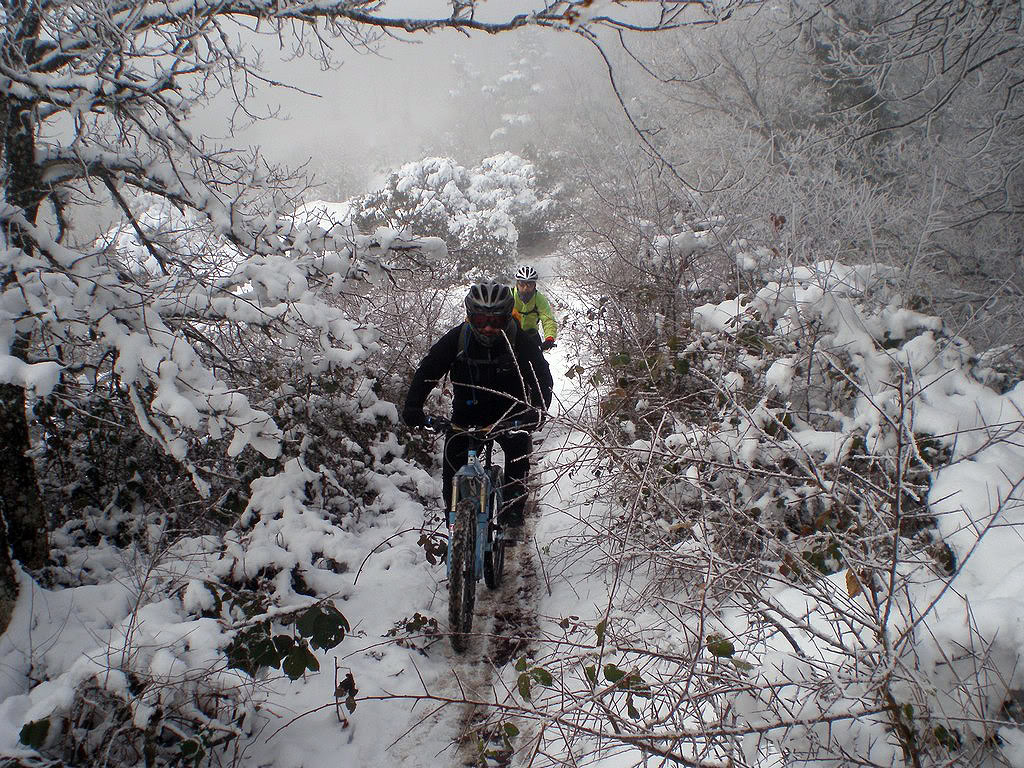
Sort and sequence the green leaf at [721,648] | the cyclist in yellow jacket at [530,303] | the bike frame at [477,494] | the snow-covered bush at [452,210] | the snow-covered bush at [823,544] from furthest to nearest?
the snow-covered bush at [452,210] < the cyclist in yellow jacket at [530,303] < the bike frame at [477,494] < the green leaf at [721,648] < the snow-covered bush at [823,544]

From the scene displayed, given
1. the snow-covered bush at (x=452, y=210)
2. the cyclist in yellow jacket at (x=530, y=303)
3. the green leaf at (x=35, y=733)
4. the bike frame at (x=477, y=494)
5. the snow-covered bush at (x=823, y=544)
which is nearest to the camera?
the snow-covered bush at (x=823, y=544)

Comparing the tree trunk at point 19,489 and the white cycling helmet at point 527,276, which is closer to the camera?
the tree trunk at point 19,489

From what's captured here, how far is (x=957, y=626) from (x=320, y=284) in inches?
150

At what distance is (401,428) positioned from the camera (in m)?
6.38

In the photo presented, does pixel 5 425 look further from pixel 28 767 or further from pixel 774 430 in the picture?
pixel 774 430

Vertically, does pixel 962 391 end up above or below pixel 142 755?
above

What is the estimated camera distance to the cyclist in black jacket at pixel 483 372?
3.70m

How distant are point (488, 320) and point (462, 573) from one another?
5.48 ft

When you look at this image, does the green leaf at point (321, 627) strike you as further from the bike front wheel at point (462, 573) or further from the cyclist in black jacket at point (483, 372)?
the cyclist in black jacket at point (483, 372)

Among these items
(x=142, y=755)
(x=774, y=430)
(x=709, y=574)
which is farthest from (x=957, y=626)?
(x=142, y=755)

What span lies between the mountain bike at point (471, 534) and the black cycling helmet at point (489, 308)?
719mm

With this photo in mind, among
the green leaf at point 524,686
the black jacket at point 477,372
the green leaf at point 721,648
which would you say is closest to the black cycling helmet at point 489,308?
the black jacket at point 477,372

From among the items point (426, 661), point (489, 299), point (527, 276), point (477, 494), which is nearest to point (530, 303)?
point (527, 276)

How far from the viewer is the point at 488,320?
12.2ft
